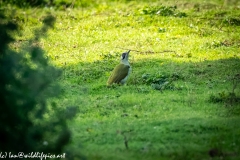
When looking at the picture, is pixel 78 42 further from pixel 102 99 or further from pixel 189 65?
pixel 102 99

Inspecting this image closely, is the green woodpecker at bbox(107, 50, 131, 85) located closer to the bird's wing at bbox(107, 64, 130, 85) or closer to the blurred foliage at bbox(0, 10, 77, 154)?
the bird's wing at bbox(107, 64, 130, 85)

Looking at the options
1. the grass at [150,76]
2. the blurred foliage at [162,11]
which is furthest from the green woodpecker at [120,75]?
the blurred foliage at [162,11]

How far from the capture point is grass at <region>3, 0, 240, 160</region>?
9.38m

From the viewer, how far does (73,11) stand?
23.0 metres

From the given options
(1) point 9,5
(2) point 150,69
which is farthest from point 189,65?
(1) point 9,5

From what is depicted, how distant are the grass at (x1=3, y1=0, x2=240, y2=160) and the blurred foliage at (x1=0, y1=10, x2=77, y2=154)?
0.82m

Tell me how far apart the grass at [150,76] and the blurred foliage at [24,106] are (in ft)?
2.70

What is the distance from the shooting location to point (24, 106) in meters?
7.24

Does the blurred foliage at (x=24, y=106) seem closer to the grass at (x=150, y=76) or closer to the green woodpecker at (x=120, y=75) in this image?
the grass at (x=150, y=76)

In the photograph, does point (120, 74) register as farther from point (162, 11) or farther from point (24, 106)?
point (162, 11)

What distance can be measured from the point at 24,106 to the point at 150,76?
6858 mm

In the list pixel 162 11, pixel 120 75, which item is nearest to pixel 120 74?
pixel 120 75

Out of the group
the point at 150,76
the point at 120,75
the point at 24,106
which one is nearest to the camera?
the point at 24,106

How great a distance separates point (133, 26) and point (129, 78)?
6210 mm
